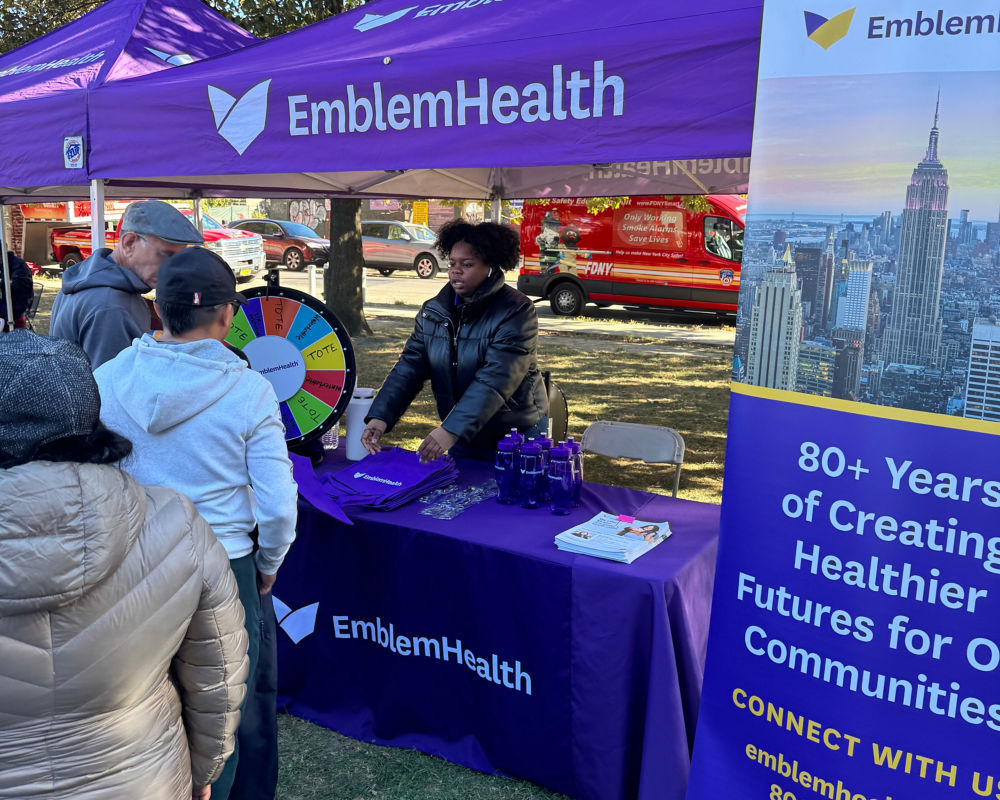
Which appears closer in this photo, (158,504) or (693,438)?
(158,504)

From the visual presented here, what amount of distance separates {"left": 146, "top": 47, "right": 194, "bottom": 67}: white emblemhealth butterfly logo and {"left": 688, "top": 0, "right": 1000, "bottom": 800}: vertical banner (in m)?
3.22

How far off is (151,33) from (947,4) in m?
3.84

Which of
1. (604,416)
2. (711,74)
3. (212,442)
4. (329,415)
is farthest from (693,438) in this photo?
(212,442)

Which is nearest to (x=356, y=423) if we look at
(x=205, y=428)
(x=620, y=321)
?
(x=205, y=428)

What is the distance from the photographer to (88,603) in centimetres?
124

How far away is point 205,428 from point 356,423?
138cm

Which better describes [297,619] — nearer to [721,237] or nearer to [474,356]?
[474,356]

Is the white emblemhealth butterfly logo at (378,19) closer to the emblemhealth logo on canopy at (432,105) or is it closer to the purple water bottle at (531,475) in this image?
the emblemhealth logo on canopy at (432,105)

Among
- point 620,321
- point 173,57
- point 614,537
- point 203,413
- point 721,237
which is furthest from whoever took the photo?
point 620,321

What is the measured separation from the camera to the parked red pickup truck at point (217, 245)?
1752cm

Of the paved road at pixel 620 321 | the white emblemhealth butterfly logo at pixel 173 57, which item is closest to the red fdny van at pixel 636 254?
the paved road at pixel 620 321

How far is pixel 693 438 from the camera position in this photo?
6.97 m

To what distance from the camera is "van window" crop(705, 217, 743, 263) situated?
13602 millimetres

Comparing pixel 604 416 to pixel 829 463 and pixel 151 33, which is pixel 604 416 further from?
pixel 829 463
